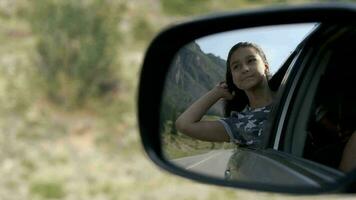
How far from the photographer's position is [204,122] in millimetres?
1805

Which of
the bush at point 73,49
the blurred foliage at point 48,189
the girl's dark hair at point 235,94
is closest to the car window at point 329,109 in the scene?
the girl's dark hair at point 235,94

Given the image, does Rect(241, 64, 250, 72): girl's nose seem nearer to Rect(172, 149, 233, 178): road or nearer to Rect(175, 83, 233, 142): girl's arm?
Rect(175, 83, 233, 142): girl's arm

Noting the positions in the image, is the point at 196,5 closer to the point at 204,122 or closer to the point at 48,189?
the point at 48,189

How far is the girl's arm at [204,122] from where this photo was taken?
1771mm

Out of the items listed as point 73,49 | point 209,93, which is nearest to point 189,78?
point 209,93

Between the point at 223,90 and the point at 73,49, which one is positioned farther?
the point at 73,49

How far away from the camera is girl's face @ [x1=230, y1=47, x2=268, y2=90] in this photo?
171 centimetres

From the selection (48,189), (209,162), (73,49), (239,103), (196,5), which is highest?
(196,5)

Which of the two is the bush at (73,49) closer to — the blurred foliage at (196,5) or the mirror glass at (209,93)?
the blurred foliage at (196,5)

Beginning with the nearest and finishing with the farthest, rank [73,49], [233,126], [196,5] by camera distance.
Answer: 1. [233,126]
2. [73,49]
3. [196,5]

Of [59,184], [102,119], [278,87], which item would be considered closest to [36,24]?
[102,119]

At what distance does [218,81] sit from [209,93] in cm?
3

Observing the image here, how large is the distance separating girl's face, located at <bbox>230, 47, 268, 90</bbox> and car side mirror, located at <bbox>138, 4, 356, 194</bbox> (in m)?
0.02

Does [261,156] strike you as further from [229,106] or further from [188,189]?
[188,189]
